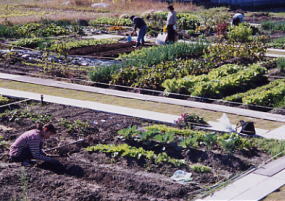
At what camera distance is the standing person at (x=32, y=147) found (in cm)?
1084

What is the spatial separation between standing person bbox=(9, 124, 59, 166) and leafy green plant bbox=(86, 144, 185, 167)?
3.55ft

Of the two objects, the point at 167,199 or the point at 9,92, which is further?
the point at 9,92

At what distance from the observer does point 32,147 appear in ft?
35.6

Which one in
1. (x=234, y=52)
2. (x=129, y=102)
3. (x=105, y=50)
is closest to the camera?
(x=129, y=102)

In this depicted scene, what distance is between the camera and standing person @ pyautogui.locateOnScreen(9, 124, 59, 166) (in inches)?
427

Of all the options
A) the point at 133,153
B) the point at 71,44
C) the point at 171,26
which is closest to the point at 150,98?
the point at 133,153

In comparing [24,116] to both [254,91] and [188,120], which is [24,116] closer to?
[188,120]

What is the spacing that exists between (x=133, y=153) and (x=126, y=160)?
0.63 feet

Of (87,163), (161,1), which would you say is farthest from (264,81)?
(161,1)

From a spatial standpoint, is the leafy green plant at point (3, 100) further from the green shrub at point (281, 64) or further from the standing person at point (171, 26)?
the standing person at point (171, 26)

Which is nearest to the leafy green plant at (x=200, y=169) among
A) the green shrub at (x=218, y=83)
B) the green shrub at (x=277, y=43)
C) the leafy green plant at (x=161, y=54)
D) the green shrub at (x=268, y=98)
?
the green shrub at (x=268, y=98)

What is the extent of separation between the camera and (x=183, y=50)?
68.3ft

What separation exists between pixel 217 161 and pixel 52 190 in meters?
3.06

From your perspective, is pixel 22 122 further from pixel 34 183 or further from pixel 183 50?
pixel 183 50
